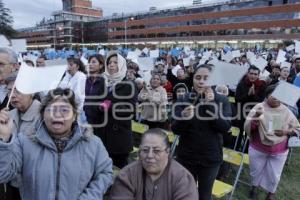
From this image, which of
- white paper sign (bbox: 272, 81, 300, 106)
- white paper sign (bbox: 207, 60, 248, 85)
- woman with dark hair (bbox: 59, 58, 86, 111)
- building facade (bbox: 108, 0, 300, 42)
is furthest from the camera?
building facade (bbox: 108, 0, 300, 42)

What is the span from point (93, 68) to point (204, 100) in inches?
→ 73.8

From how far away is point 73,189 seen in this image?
228cm

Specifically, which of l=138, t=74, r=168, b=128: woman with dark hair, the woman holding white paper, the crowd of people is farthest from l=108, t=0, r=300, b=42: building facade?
the crowd of people

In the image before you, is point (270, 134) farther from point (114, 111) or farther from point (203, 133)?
point (114, 111)

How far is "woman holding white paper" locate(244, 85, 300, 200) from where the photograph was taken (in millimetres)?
4531

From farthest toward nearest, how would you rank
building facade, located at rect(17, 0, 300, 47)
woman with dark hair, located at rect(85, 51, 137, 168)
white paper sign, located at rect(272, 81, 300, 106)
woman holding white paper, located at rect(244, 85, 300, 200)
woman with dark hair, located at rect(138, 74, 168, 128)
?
building facade, located at rect(17, 0, 300, 47), woman with dark hair, located at rect(138, 74, 168, 128), woman holding white paper, located at rect(244, 85, 300, 200), woman with dark hair, located at rect(85, 51, 137, 168), white paper sign, located at rect(272, 81, 300, 106)

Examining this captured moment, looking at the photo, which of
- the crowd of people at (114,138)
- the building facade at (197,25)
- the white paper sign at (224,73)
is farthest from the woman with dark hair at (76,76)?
the building facade at (197,25)

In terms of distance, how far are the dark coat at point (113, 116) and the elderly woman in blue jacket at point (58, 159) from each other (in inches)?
62.3

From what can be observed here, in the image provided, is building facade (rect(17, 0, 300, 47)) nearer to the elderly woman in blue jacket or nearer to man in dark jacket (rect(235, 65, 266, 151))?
man in dark jacket (rect(235, 65, 266, 151))

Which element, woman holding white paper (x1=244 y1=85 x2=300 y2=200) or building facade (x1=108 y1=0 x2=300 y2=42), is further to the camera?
building facade (x1=108 y1=0 x2=300 y2=42)

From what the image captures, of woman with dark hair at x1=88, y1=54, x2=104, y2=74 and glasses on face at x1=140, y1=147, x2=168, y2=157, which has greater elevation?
woman with dark hair at x1=88, y1=54, x2=104, y2=74

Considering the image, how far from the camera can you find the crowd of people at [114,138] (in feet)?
7.35

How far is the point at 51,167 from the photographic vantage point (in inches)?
87.1

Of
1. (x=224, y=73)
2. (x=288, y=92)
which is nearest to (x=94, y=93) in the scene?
(x=224, y=73)
